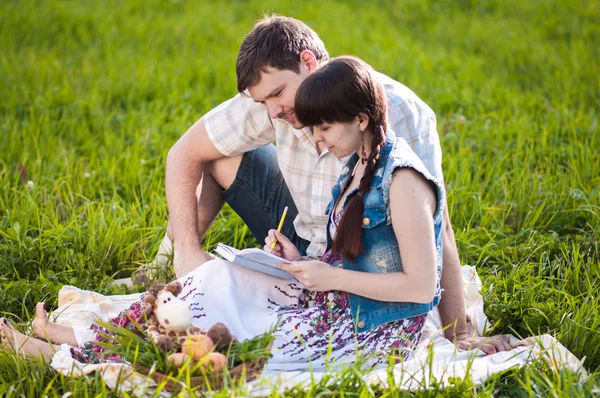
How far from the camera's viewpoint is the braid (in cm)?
244

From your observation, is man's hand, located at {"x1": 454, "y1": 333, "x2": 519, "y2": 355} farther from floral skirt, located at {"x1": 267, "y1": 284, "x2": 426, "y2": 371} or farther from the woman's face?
the woman's face

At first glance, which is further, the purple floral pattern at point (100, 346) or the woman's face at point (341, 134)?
the purple floral pattern at point (100, 346)

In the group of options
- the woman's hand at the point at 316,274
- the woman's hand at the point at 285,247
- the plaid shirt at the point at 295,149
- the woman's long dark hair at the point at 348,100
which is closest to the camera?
the woman's long dark hair at the point at 348,100

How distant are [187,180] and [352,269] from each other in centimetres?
108

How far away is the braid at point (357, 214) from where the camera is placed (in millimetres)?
2438

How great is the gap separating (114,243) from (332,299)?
145cm

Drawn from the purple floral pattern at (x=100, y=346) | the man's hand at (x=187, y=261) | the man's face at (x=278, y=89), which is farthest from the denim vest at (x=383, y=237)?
the man's hand at (x=187, y=261)

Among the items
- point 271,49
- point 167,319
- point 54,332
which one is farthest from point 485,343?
point 54,332

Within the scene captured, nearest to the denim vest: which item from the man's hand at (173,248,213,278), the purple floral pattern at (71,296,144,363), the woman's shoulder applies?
the woman's shoulder

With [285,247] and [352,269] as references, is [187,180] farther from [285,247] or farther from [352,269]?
Answer: [352,269]

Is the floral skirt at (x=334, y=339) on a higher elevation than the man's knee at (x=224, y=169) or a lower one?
lower

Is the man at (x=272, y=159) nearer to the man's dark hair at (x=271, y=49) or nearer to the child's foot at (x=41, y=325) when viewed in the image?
the man's dark hair at (x=271, y=49)

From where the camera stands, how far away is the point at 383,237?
8.18 ft

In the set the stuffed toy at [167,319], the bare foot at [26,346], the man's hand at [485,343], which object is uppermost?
the stuffed toy at [167,319]
